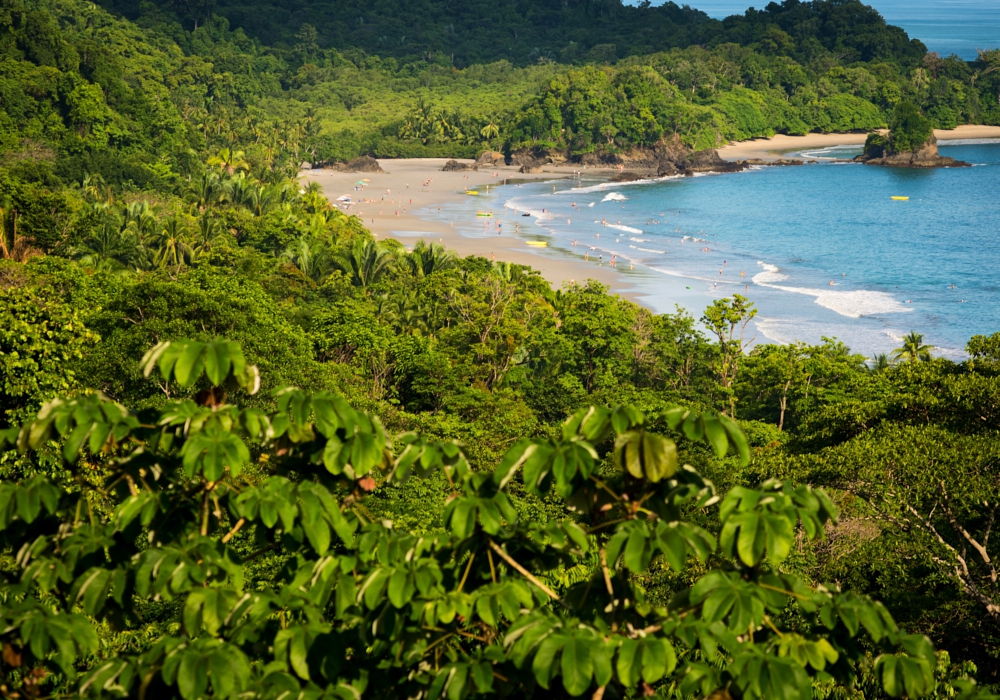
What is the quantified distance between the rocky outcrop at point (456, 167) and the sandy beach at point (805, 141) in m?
31.7

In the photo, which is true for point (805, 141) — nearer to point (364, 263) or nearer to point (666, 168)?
point (666, 168)

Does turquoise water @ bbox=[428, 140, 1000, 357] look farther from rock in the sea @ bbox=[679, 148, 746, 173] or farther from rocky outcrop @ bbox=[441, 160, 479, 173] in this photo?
rocky outcrop @ bbox=[441, 160, 479, 173]

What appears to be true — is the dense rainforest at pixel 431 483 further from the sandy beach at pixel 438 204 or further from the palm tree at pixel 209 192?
the sandy beach at pixel 438 204

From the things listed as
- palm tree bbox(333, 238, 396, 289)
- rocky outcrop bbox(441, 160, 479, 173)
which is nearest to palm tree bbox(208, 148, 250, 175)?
palm tree bbox(333, 238, 396, 289)

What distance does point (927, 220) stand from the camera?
255 ft

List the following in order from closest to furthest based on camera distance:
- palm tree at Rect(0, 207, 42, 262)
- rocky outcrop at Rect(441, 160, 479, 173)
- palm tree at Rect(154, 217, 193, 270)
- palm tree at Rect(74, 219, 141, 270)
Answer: palm tree at Rect(0, 207, 42, 262) → palm tree at Rect(74, 219, 141, 270) → palm tree at Rect(154, 217, 193, 270) → rocky outcrop at Rect(441, 160, 479, 173)

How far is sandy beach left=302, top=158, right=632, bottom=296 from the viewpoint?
185 feet

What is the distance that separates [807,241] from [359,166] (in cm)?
5255

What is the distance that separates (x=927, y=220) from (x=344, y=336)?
2525 inches

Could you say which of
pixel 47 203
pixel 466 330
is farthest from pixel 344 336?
pixel 47 203

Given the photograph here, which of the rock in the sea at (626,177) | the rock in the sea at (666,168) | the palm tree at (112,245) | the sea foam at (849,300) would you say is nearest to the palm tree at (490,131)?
the rock in the sea at (626,177)

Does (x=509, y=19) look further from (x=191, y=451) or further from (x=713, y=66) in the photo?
(x=191, y=451)

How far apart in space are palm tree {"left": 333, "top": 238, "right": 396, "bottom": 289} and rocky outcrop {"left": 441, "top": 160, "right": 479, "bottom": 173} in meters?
69.1

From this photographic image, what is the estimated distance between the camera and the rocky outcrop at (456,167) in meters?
108
